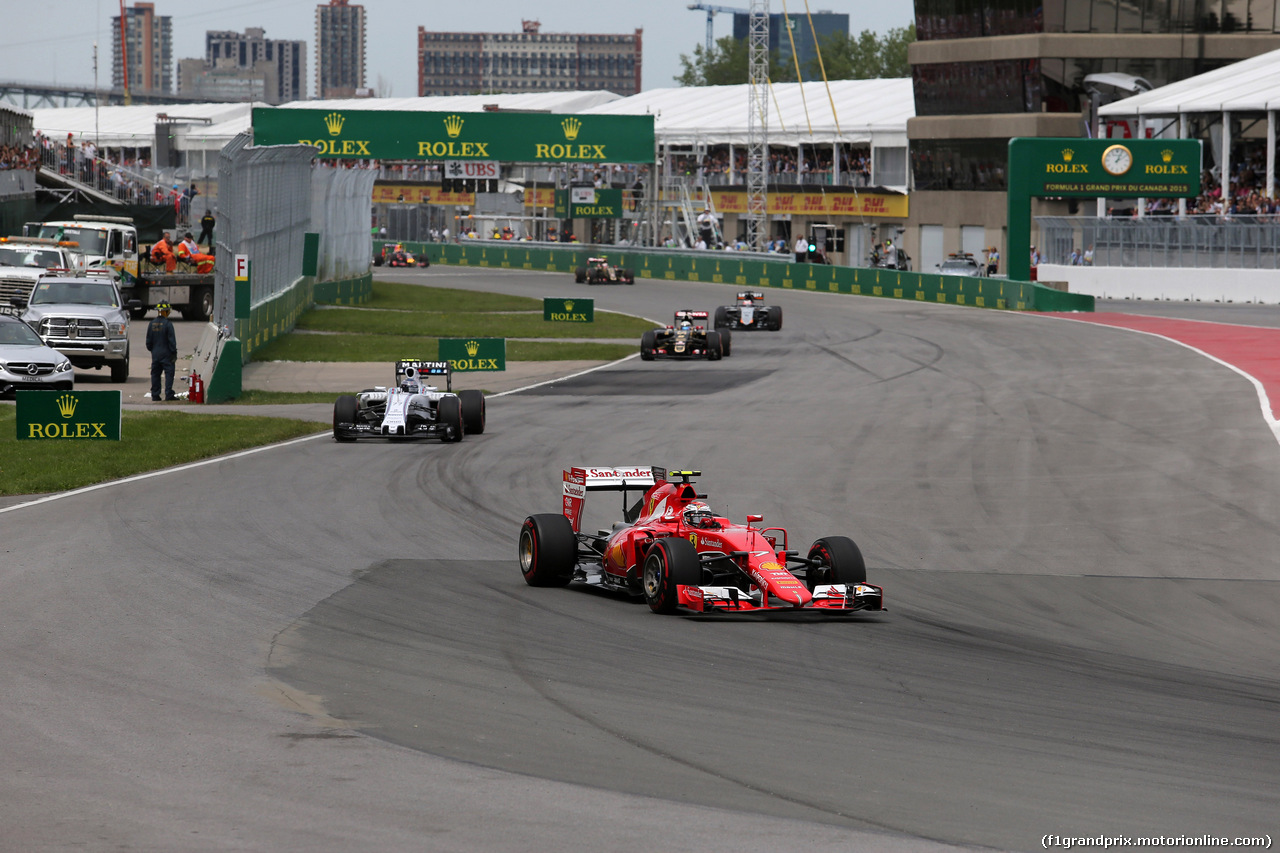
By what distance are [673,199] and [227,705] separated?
75376 millimetres

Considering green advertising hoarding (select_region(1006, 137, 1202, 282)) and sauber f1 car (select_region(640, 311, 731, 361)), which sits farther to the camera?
green advertising hoarding (select_region(1006, 137, 1202, 282))

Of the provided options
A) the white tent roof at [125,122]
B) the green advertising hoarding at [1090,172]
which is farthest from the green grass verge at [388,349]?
the white tent roof at [125,122]

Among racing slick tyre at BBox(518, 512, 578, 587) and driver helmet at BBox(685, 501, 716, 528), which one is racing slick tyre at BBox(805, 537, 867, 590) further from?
racing slick tyre at BBox(518, 512, 578, 587)

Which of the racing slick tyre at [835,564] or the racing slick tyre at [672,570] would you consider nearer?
the racing slick tyre at [672,570]

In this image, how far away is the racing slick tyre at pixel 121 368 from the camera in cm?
3034

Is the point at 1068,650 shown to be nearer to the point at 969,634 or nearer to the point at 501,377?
the point at 969,634

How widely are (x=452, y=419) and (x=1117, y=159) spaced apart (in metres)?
38.3

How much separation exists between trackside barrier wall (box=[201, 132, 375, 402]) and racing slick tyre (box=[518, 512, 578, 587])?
52.5ft

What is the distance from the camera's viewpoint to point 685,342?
119 feet

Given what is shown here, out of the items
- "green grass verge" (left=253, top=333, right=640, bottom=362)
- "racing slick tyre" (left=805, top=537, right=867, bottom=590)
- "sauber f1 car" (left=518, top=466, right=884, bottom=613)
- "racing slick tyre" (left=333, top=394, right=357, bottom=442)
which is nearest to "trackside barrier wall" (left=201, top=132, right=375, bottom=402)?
"green grass verge" (left=253, top=333, right=640, bottom=362)

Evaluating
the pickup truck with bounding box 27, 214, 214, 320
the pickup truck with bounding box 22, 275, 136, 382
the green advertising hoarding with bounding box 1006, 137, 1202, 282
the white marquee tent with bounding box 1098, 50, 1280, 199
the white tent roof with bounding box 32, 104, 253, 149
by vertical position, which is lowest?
the pickup truck with bounding box 22, 275, 136, 382

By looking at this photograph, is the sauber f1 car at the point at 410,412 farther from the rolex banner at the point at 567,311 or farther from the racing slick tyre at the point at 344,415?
the rolex banner at the point at 567,311

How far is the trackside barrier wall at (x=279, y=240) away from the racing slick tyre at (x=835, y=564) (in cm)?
1752

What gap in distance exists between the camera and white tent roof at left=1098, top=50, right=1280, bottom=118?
54750 millimetres
